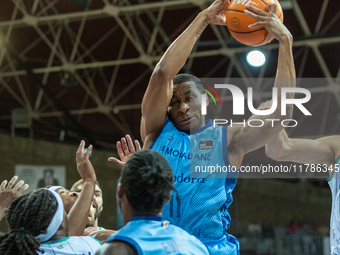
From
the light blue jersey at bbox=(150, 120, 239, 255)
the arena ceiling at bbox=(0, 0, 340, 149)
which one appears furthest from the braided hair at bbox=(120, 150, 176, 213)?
the arena ceiling at bbox=(0, 0, 340, 149)

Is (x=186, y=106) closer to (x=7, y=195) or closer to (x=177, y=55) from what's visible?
(x=177, y=55)

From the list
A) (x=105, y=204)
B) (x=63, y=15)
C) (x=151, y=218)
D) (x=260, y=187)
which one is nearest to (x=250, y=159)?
(x=260, y=187)

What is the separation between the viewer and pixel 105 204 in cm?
1541

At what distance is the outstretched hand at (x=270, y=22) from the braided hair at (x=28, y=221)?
185cm

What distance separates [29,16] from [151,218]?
10930 mm

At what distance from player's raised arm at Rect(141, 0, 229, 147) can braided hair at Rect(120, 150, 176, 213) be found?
113 cm

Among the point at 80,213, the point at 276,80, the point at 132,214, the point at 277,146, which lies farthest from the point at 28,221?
the point at 277,146

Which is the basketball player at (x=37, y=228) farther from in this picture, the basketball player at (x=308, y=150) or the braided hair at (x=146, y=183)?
the basketball player at (x=308, y=150)

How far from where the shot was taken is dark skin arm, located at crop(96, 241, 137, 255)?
77.1 inches

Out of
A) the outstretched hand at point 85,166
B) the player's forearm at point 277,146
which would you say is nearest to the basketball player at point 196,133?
the outstretched hand at point 85,166

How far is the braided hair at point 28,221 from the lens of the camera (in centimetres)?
246

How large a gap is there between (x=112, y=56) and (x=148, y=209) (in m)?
12.5

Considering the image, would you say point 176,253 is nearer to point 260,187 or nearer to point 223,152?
point 223,152

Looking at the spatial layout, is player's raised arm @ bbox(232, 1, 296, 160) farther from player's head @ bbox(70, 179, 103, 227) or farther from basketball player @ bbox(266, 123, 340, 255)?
player's head @ bbox(70, 179, 103, 227)
